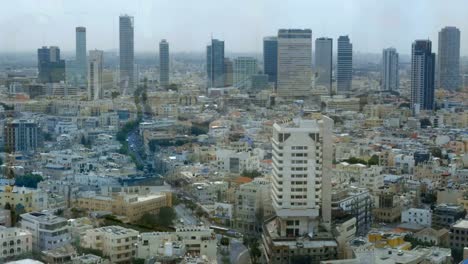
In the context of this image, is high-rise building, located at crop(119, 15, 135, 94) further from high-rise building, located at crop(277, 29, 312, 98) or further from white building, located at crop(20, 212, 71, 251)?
white building, located at crop(20, 212, 71, 251)

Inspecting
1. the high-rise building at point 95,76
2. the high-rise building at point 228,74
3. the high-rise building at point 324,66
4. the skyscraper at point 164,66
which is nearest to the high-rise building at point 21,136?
the skyscraper at point 164,66

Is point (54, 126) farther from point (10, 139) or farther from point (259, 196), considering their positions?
point (259, 196)

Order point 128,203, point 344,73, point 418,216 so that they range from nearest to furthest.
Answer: point 128,203, point 418,216, point 344,73

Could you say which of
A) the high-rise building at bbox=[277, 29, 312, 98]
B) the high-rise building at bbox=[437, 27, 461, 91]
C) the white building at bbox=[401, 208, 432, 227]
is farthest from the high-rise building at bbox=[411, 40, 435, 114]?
the white building at bbox=[401, 208, 432, 227]

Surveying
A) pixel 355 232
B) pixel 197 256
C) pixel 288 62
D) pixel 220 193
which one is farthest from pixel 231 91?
pixel 197 256

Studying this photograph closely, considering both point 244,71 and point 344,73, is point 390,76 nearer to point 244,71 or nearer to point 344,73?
point 344,73

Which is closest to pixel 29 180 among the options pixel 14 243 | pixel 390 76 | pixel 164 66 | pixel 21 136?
pixel 14 243
